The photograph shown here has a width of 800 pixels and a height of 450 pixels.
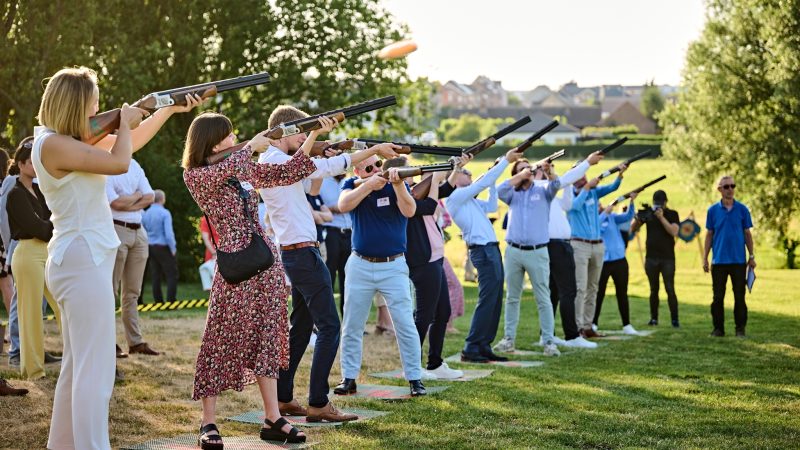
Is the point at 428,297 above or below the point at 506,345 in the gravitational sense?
above

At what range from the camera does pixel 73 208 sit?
17.8 feet

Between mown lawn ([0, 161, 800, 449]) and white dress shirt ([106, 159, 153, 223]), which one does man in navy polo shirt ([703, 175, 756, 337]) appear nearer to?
mown lawn ([0, 161, 800, 449])

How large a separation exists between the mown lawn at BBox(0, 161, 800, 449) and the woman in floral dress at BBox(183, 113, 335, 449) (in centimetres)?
62

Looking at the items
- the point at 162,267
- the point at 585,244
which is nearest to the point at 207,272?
the point at 162,267

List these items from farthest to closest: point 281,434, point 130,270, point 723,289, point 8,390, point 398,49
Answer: point 723,289 < point 398,49 < point 130,270 < point 8,390 < point 281,434

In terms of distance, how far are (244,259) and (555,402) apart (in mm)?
3288

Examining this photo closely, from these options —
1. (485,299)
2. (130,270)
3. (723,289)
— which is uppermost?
(130,270)

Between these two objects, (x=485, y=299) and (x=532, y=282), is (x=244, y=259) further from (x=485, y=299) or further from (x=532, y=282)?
(x=532, y=282)

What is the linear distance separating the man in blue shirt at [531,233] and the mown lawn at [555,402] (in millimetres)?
681

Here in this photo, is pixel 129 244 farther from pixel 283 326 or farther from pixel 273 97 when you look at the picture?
pixel 273 97

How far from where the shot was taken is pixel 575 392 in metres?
→ 9.16

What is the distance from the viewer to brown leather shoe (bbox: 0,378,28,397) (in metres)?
8.22

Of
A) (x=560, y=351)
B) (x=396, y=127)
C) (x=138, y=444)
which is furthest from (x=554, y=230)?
(x=396, y=127)

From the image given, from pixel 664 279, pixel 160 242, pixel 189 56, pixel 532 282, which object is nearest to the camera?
pixel 532 282
